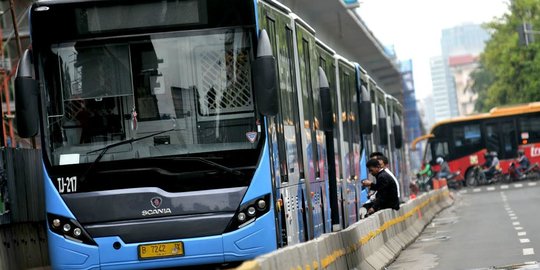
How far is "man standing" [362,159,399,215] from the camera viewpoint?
21328 mm

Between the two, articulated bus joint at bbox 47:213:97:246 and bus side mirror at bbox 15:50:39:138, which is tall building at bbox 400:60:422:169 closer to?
articulated bus joint at bbox 47:213:97:246

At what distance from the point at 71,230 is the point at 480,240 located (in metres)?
11.8

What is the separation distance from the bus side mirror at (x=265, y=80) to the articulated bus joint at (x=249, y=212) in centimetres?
110

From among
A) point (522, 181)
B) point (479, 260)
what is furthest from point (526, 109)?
point (479, 260)

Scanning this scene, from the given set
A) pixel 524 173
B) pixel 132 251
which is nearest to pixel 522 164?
pixel 524 173


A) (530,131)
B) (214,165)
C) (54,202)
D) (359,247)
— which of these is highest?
(214,165)

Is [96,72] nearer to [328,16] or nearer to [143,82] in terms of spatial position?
[143,82]

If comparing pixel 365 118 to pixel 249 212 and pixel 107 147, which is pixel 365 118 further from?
pixel 107 147

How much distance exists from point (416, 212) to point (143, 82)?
18.5 m

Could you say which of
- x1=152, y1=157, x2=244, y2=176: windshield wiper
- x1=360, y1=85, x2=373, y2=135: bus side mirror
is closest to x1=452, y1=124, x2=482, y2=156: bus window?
x1=360, y1=85, x2=373, y2=135: bus side mirror

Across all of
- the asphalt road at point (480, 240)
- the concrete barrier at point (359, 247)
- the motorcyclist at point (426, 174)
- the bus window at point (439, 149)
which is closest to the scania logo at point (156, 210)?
the concrete barrier at point (359, 247)

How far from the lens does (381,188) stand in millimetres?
21922

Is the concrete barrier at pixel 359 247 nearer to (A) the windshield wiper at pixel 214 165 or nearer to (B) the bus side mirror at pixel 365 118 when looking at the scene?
(A) the windshield wiper at pixel 214 165

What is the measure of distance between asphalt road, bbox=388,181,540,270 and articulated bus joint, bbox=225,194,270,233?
12.5 feet
